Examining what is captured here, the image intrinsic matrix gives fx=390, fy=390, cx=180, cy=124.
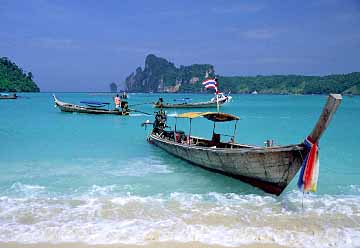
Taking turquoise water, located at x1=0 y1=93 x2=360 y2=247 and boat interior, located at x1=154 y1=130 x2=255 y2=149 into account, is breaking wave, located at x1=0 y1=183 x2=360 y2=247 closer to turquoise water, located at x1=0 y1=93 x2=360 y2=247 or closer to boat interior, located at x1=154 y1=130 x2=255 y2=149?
turquoise water, located at x1=0 y1=93 x2=360 y2=247

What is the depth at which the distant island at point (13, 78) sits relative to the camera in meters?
130

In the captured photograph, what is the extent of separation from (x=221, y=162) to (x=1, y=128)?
23.3 m

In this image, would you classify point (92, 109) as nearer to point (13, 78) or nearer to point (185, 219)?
point (185, 219)

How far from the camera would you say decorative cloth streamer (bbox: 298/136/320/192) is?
29.2 feet

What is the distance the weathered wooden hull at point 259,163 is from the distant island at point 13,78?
422 feet

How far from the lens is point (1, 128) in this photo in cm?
3014

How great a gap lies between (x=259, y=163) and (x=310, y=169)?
2027 millimetres

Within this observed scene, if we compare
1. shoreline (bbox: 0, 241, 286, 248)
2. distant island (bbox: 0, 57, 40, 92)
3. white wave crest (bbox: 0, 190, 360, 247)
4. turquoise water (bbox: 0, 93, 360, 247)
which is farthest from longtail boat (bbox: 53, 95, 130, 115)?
distant island (bbox: 0, 57, 40, 92)

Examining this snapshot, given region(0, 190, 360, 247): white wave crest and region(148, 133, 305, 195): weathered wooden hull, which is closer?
region(0, 190, 360, 247): white wave crest

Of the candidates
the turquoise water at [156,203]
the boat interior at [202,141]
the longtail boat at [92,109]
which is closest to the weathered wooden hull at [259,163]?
the turquoise water at [156,203]

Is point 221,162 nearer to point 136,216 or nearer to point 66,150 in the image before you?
point 136,216

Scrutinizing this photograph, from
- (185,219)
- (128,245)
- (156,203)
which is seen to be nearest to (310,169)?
(185,219)

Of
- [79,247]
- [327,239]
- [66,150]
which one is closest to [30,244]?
[79,247]

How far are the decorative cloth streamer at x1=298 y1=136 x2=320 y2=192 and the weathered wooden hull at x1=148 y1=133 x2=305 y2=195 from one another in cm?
46
